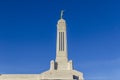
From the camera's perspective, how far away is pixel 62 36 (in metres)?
72.9

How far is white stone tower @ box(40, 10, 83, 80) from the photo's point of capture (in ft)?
209

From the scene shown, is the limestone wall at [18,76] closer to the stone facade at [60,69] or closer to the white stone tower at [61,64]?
the stone facade at [60,69]

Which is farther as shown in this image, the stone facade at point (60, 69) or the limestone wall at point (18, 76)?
the limestone wall at point (18, 76)


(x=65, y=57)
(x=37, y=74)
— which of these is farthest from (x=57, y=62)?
(x=37, y=74)

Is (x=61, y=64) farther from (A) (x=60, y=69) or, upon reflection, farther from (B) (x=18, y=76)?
(B) (x=18, y=76)

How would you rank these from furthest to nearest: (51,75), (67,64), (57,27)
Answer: (57,27) < (67,64) < (51,75)

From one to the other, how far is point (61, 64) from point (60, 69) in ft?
4.91

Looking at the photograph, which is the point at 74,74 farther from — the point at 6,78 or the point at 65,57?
the point at 6,78

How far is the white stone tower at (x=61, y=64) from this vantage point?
63.7 meters

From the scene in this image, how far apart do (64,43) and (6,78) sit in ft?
54.8

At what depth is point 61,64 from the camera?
6931 centimetres

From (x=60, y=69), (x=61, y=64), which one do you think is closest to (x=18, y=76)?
(x=60, y=69)

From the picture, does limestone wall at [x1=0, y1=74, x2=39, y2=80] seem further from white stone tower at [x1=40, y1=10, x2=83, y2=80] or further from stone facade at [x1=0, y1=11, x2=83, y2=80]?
white stone tower at [x1=40, y1=10, x2=83, y2=80]

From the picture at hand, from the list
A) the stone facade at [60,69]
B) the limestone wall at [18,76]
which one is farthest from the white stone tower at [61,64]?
the limestone wall at [18,76]
